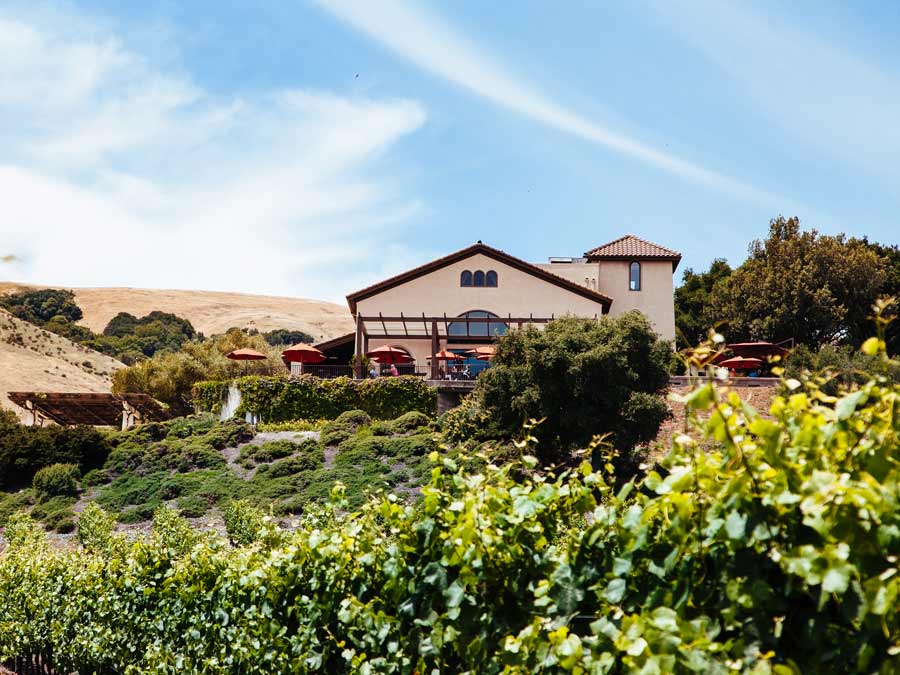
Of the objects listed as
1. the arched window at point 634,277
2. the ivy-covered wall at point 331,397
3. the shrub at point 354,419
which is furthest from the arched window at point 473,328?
the shrub at point 354,419

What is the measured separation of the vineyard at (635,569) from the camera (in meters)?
2.69

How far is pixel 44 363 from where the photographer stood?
79.6m

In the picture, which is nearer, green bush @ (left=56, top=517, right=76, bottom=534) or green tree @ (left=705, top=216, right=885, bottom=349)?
green bush @ (left=56, top=517, right=76, bottom=534)

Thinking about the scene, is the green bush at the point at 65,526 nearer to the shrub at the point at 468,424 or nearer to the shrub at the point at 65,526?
the shrub at the point at 65,526

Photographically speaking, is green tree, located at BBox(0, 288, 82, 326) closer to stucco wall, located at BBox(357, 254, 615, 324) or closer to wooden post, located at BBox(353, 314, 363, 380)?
stucco wall, located at BBox(357, 254, 615, 324)

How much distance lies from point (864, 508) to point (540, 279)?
41.7 m

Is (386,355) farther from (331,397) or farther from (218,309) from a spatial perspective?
(218,309)

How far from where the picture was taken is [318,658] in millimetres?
5090

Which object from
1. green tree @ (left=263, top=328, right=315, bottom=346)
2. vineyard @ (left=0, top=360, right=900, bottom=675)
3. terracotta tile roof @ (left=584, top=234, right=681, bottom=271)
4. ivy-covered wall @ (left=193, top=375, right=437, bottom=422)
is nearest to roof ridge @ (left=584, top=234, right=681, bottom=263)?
terracotta tile roof @ (left=584, top=234, right=681, bottom=271)

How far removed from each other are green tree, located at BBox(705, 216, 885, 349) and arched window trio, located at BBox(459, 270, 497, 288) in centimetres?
1345

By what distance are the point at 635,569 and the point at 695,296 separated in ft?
184

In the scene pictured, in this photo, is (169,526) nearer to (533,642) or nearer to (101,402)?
(533,642)

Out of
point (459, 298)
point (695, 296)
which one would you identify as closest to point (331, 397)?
point (459, 298)

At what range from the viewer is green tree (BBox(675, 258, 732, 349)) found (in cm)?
5566
